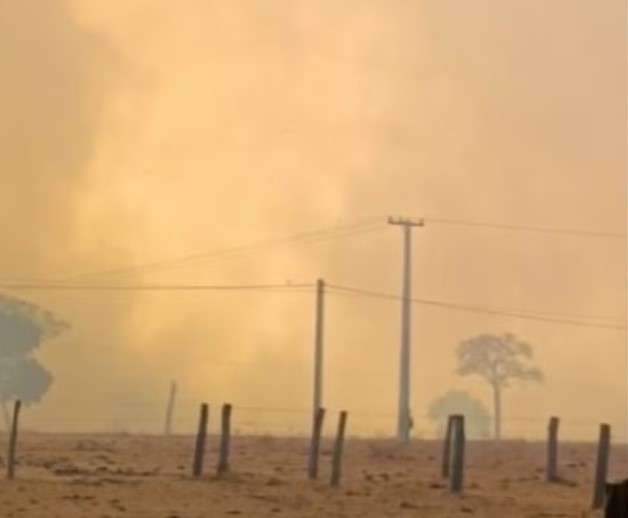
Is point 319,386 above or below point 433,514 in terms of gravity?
above

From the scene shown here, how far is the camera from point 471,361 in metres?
180

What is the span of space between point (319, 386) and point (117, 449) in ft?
62.6

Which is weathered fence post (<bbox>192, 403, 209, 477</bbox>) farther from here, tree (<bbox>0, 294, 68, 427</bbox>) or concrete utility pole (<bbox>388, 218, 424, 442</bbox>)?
tree (<bbox>0, 294, 68, 427</bbox>)

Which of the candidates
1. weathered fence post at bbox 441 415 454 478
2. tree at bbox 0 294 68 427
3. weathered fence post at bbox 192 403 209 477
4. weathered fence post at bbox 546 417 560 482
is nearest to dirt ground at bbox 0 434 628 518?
weathered fence post at bbox 546 417 560 482

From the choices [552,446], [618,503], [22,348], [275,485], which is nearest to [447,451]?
[552,446]

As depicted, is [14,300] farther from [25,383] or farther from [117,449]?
[117,449]

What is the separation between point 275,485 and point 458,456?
18.0 feet

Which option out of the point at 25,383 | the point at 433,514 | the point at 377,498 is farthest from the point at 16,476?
the point at 25,383

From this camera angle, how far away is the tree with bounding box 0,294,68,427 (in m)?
143

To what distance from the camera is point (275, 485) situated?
134 feet

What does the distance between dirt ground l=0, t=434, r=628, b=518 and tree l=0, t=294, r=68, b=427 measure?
79.2m

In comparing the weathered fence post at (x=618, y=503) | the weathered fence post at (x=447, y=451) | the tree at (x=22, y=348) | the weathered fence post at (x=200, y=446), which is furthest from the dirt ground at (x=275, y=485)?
the tree at (x=22, y=348)

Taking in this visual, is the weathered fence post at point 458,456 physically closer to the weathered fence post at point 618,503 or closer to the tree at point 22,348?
the weathered fence post at point 618,503

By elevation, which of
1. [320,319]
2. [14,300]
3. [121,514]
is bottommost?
[121,514]
